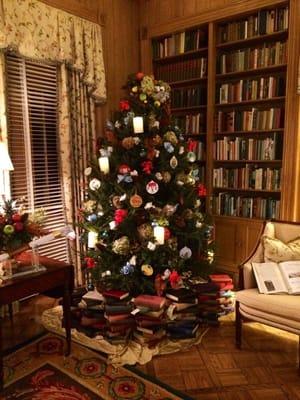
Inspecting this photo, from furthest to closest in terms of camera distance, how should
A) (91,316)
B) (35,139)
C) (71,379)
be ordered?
(35,139) → (91,316) → (71,379)

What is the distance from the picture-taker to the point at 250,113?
347 centimetres

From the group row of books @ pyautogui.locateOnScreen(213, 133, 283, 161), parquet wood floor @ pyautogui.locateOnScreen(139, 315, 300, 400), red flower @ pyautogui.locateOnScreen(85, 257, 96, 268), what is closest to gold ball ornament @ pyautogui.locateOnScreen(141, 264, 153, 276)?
red flower @ pyautogui.locateOnScreen(85, 257, 96, 268)

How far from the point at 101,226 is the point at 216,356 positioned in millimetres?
1362

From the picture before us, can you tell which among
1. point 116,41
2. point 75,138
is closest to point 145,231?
point 75,138

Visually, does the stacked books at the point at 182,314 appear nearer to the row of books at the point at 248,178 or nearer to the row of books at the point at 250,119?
the row of books at the point at 248,178

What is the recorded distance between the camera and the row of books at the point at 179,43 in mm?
3664

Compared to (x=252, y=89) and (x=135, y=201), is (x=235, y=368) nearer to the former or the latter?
(x=135, y=201)

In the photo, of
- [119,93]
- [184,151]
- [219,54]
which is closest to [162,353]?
[184,151]

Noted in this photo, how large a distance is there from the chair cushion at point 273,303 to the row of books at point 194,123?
82.4 inches

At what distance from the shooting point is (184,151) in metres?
3.02

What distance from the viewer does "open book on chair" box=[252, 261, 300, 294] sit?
224 centimetres

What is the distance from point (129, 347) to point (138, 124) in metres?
1.73

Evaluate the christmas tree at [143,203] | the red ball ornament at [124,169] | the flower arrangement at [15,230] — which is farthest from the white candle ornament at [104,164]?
the flower arrangement at [15,230]

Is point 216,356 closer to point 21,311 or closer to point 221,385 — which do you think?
point 221,385
